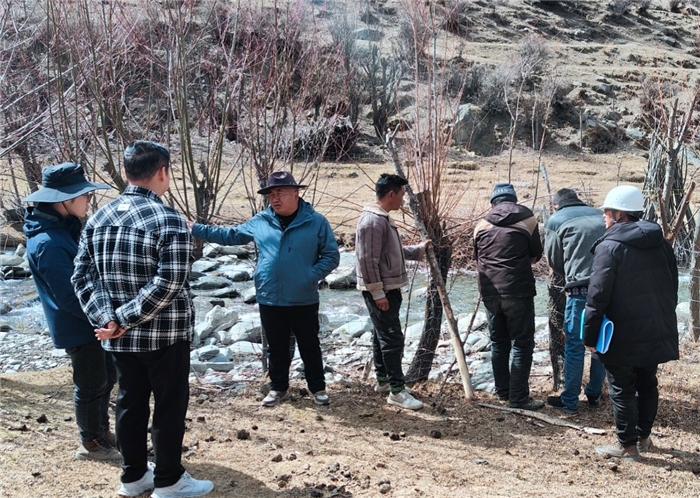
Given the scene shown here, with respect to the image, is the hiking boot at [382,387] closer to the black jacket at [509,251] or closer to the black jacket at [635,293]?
the black jacket at [509,251]

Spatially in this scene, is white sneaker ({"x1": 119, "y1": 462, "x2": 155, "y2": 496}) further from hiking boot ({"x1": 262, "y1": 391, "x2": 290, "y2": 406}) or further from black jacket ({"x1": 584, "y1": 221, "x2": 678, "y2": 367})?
black jacket ({"x1": 584, "y1": 221, "x2": 678, "y2": 367})

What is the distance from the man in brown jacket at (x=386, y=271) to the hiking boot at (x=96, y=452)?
206cm

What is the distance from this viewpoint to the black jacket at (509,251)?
5297 mm

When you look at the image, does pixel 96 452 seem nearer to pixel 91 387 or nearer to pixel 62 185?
pixel 91 387

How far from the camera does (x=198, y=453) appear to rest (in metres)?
4.48

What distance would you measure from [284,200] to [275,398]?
153cm

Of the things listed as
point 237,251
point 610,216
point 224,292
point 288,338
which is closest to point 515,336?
point 610,216

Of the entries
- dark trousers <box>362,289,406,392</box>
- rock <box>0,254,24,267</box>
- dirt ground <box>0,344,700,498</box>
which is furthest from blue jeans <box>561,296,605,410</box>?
rock <box>0,254,24,267</box>

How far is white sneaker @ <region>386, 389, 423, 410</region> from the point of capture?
5410 millimetres

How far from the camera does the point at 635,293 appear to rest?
4.33m

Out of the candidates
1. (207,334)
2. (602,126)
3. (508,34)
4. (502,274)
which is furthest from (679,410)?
(508,34)

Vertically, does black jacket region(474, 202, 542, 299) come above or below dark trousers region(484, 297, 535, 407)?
above

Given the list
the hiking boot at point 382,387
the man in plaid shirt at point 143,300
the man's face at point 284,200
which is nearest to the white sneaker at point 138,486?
the man in plaid shirt at point 143,300

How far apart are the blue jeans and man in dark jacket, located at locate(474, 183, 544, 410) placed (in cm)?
24
